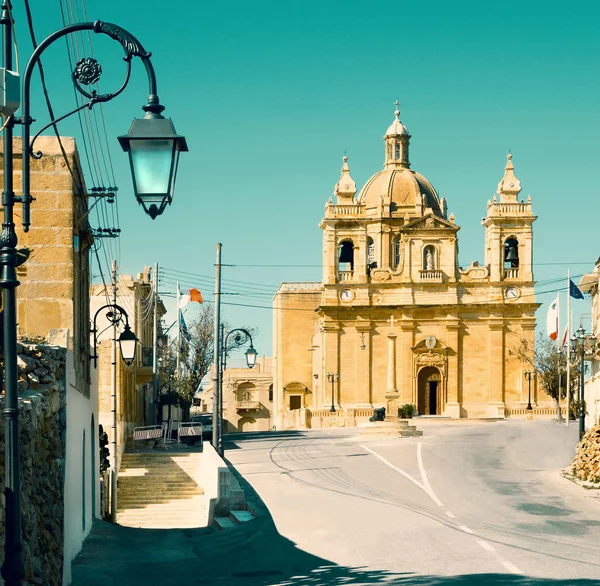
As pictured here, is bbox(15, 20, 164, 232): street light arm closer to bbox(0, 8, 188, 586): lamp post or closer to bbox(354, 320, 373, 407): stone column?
bbox(0, 8, 188, 586): lamp post

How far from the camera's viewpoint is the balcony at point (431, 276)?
260 ft

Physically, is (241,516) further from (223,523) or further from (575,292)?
(575,292)

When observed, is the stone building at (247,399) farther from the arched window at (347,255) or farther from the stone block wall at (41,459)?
the stone block wall at (41,459)

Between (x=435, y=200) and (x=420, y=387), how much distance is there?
1601 centimetres

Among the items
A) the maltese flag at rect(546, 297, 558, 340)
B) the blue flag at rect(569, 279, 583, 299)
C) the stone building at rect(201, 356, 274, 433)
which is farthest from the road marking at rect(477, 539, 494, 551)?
the stone building at rect(201, 356, 274, 433)

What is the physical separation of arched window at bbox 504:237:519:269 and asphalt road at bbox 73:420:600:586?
44.5m

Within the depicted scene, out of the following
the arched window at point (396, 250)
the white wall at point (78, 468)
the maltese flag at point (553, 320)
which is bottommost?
the white wall at point (78, 468)

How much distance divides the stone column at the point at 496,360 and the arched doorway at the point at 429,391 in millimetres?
3509

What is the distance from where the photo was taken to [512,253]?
80.5 metres

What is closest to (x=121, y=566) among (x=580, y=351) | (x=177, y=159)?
(x=177, y=159)

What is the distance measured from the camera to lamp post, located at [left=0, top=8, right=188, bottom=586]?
312 inches

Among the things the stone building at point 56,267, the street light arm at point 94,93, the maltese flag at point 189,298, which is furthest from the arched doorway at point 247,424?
the street light arm at point 94,93

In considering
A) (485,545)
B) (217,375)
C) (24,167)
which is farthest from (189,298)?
(24,167)

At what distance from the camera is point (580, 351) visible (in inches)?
1586
